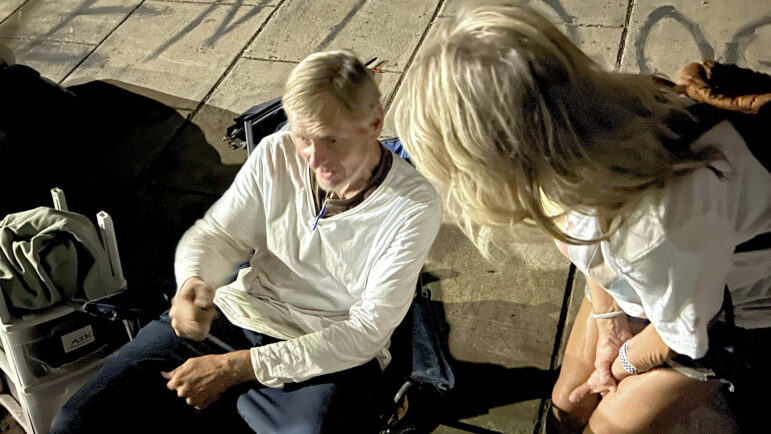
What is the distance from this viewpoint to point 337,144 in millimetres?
2309

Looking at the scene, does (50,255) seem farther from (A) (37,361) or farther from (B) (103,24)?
(B) (103,24)

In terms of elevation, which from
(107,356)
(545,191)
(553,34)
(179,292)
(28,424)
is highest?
(553,34)

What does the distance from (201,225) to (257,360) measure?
0.54m

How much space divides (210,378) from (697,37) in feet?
12.0

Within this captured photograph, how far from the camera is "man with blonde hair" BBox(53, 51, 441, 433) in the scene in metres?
2.32

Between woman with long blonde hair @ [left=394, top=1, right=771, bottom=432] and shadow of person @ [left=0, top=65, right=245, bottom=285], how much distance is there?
89.1 inches

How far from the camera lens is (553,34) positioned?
1.86 meters

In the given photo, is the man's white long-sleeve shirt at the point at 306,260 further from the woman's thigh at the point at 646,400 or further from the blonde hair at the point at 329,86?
the woman's thigh at the point at 646,400

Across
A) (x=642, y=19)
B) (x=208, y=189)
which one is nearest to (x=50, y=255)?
(x=208, y=189)

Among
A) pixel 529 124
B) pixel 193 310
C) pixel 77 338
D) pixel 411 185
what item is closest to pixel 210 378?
pixel 193 310

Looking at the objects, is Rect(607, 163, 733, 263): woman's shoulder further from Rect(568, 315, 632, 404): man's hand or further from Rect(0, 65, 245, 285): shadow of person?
Rect(0, 65, 245, 285): shadow of person

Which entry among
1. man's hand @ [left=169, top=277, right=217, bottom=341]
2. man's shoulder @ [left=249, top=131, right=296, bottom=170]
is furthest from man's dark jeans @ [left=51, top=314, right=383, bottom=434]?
man's shoulder @ [left=249, top=131, right=296, bottom=170]

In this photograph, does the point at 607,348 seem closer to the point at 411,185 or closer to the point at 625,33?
the point at 411,185

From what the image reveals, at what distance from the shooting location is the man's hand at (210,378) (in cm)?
240
